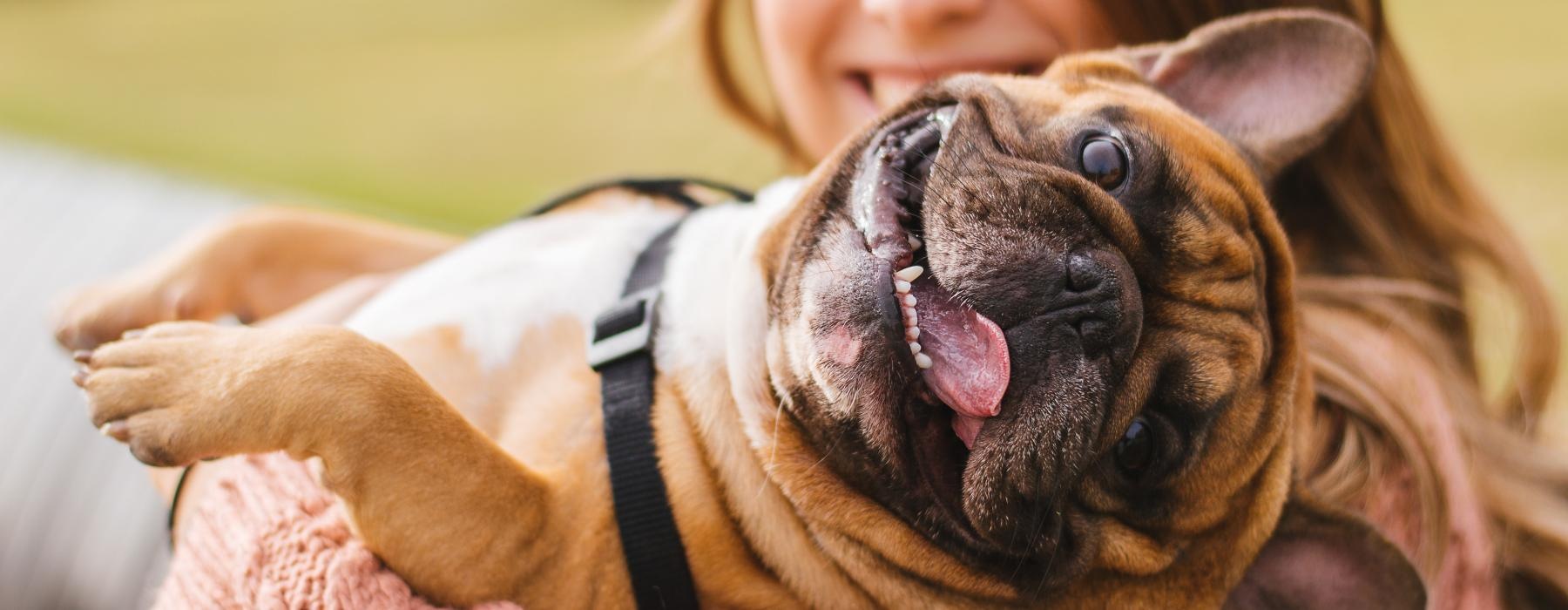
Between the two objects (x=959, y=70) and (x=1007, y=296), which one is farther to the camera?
(x=959, y=70)

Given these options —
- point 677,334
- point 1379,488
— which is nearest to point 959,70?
point 677,334

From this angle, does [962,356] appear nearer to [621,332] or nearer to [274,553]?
[621,332]

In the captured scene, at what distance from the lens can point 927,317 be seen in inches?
63.9

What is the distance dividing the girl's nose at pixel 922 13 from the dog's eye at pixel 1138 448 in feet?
3.55

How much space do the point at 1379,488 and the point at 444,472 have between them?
1.73 metres

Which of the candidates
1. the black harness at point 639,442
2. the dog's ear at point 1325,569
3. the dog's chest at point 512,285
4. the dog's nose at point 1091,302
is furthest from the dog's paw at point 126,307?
the dog's ear at point 1325,569

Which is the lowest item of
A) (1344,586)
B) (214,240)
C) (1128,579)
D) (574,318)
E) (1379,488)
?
(1379,488)

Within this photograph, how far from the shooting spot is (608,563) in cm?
166

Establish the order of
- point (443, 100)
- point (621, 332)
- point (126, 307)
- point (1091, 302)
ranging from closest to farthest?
point (1091, 302), point (621, 332), point (126, 307), point (443, 100)

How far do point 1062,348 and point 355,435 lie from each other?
938mm

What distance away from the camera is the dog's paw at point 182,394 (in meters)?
1.53

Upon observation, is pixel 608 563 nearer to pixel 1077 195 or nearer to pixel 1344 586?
pixel 1077 195

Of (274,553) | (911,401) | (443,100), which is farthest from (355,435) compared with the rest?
(443,100)

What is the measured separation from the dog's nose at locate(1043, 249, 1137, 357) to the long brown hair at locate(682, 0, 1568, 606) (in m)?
0.85
